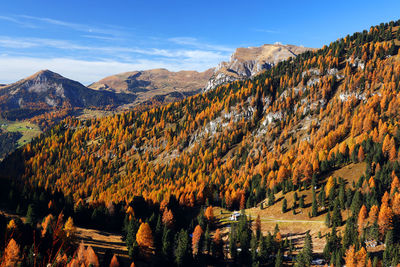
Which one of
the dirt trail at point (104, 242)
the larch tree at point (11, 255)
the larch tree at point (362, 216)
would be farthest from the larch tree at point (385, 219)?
the larch tree at point (11, 255)

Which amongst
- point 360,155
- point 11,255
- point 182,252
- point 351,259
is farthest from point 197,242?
point 360,155

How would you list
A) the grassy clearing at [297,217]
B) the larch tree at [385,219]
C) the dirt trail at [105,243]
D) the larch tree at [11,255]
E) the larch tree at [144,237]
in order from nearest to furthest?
the larch tree at [11,255]
the dirt trail at [105,243]
the larch tree at [144,237]
the larch tree at [385,219]
the grassy clearing at [297,217]

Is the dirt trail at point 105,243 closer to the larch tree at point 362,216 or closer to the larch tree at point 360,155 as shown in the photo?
the larch tree at point 362,216

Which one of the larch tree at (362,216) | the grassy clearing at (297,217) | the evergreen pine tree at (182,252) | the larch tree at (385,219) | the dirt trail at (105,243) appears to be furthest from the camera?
the grassy clearing at (297,217)

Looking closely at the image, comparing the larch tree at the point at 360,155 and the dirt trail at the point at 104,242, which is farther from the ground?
the larch tree at the point at 360,155

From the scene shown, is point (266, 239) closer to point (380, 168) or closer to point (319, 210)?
point (319, 210)

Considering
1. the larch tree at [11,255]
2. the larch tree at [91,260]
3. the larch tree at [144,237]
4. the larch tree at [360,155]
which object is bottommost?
the larch tree at [144,237]

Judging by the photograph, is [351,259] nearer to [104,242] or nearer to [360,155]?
[104,242]

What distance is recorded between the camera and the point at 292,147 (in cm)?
19662

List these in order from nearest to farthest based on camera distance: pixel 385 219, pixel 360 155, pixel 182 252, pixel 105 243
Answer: pixel 182 252, pixel 105 243, pixel 385 219, pixel 360 155

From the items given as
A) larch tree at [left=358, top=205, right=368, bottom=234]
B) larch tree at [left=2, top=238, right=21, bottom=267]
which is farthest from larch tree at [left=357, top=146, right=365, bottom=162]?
larch tree at [left=2, top=238, right=21, bottom=267]

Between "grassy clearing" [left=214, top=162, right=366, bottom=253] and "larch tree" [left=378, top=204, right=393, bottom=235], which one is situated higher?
"larch tree" [left=378, top=204, right=393, bottom=235]

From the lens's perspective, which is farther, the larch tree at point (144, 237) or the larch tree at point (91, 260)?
the larch tree at point (144, 237)

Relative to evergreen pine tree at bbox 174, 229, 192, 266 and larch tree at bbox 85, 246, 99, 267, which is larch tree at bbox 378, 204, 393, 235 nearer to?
evergreen pine tree at bbox 174, 229, 192, 266
